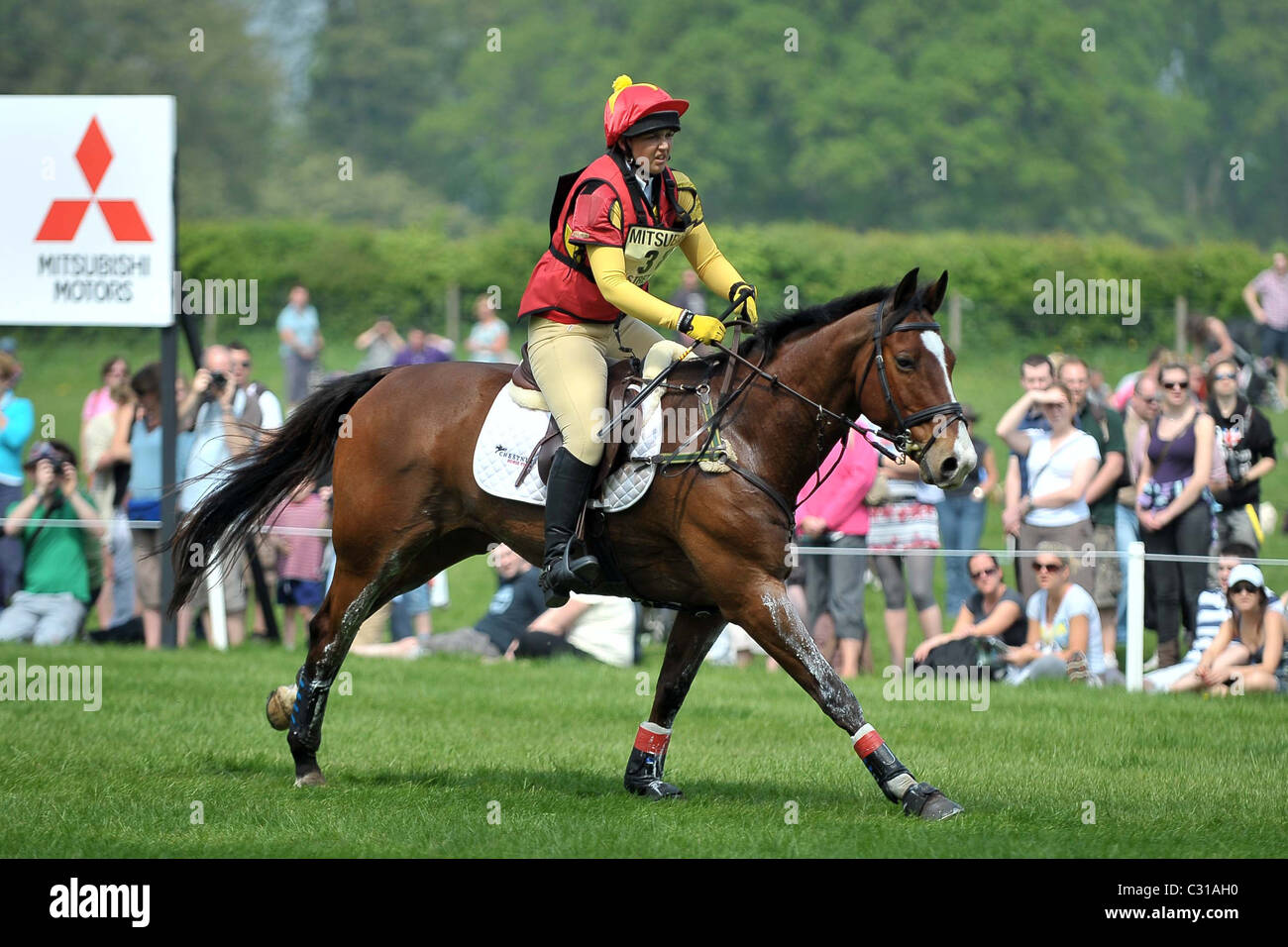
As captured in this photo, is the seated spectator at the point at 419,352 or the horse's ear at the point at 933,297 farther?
the seated spectator at the point at 419,352

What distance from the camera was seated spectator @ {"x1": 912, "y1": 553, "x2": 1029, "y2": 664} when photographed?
12.6m

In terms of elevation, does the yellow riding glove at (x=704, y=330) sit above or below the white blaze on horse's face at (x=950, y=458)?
above

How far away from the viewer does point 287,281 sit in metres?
33.3

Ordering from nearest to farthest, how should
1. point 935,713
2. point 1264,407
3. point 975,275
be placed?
point 935,713 < point 1264,407 < point 975,275

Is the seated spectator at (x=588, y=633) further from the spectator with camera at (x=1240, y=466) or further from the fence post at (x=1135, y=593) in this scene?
the spectator with camera at (x=1240, y=466)

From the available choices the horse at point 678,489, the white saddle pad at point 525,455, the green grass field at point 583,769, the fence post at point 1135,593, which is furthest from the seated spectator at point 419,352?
the white saddle pad at point 525,455

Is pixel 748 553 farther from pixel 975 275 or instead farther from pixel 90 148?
pixel 975 275

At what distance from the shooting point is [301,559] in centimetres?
1378

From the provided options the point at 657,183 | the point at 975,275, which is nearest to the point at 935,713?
the point at 657,183

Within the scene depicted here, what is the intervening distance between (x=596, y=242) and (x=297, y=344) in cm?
1702

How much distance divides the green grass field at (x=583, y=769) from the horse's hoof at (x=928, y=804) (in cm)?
8

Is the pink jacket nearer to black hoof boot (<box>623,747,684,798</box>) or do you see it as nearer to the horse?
the horse

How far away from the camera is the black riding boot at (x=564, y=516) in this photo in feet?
25.3

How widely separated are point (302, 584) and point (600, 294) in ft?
22.2
